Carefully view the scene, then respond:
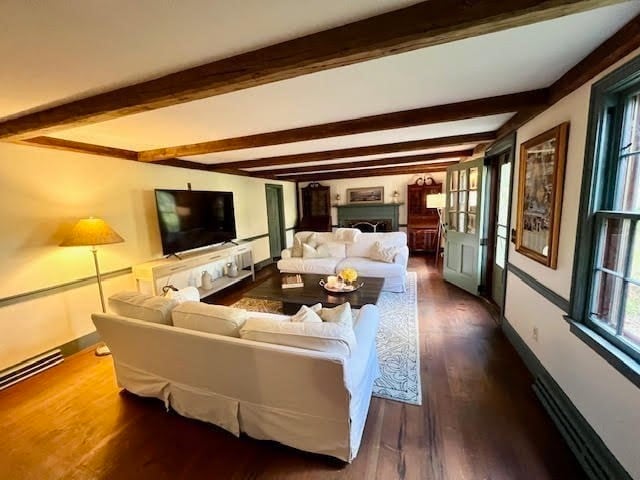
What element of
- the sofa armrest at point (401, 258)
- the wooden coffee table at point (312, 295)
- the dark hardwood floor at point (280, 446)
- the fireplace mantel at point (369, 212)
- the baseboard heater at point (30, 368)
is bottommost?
the dark hardwood floor at point (280, 446)

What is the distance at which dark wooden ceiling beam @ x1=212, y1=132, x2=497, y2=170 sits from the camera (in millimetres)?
3351

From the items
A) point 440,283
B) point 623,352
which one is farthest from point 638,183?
point 440,283

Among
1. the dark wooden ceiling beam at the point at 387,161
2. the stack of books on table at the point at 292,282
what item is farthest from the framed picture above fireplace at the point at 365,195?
the stack of books on table at the point at 292,282

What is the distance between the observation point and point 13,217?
2350 mm

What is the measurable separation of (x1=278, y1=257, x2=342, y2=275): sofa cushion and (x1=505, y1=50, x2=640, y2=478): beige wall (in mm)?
2485

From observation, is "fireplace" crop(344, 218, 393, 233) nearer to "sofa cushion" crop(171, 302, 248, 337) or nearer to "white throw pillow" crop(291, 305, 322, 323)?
"white throw pillow" crop(291, 305, 322, 323)

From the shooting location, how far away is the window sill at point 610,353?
1217 millimetres

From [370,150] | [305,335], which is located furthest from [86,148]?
[370,150]

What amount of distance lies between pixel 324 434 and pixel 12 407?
2.42 m

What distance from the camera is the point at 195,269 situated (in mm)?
3879

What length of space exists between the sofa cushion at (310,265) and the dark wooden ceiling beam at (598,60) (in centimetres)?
304

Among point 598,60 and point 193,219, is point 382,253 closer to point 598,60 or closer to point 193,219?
point 193,219

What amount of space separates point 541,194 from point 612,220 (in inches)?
30.2

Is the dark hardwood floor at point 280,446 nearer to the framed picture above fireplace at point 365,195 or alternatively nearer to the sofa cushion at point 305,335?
the sofa cushion at point 305,335
